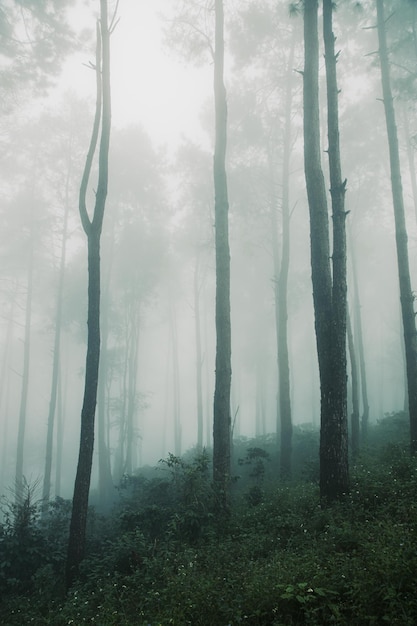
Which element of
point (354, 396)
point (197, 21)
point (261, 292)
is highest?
point (197, 21)

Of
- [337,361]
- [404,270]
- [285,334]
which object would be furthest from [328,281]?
[285,334]

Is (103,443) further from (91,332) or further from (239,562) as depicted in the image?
(239,562)

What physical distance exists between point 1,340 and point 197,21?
2071 inches

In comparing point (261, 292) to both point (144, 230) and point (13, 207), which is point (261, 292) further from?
point (13, 207)

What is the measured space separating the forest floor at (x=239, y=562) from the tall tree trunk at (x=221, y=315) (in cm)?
40

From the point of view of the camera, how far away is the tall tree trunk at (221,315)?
8680mm

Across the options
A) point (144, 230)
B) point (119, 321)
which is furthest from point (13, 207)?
point (119, 321)

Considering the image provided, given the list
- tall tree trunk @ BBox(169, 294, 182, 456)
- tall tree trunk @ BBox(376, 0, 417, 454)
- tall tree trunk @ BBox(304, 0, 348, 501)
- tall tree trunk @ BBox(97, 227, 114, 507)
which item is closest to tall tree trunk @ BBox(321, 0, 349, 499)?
tall tree trunk @ BBox(304, 0, 348, 501)

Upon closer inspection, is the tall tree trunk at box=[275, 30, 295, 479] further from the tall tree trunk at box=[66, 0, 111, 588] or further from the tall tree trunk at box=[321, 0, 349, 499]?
the tall tree trunk at box=[66, 0, 111, 588]

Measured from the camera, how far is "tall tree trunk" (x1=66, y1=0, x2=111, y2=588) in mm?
7180

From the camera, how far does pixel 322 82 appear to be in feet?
53.5

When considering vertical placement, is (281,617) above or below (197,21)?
below

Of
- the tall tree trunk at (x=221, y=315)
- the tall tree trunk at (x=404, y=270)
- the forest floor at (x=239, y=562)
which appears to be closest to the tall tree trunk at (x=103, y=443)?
the forest floor at (x=239, y=562)

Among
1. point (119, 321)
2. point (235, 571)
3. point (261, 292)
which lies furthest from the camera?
point (261, 292)
